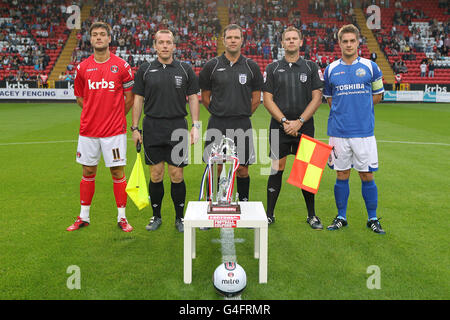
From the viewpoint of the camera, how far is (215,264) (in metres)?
3.88

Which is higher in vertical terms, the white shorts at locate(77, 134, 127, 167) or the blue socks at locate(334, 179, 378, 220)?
the white shorts at locate(77, 134, 127, 167)

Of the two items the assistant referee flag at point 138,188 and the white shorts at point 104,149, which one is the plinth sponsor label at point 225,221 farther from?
the white shorts at point 104,149

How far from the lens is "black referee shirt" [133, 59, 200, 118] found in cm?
459

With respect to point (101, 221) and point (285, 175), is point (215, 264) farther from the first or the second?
point (285, 175)

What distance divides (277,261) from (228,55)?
92.3 inches

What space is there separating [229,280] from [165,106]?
2210 mm

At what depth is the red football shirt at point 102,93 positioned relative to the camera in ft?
14.8

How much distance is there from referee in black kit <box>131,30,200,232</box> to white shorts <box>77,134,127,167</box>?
200 millimetres

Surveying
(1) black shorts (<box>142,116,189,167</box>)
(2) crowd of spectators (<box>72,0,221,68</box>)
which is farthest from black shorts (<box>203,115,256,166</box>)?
(2) crowd of spectators (<box>72,0,221,68</box>)

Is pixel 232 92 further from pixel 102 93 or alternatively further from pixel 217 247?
pixel 217 247

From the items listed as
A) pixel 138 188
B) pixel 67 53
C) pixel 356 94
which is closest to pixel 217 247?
pixel 138 188

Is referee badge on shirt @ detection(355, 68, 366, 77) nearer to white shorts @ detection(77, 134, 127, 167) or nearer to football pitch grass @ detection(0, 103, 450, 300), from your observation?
football pitch grass @ detection(0, 103, 450, 300)

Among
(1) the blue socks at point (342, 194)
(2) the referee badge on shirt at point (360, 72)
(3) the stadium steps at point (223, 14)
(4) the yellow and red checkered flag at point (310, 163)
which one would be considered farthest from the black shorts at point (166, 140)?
(3) the stadium steps at point (223, 14)

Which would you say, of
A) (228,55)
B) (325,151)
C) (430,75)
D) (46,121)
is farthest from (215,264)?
(430,75)
